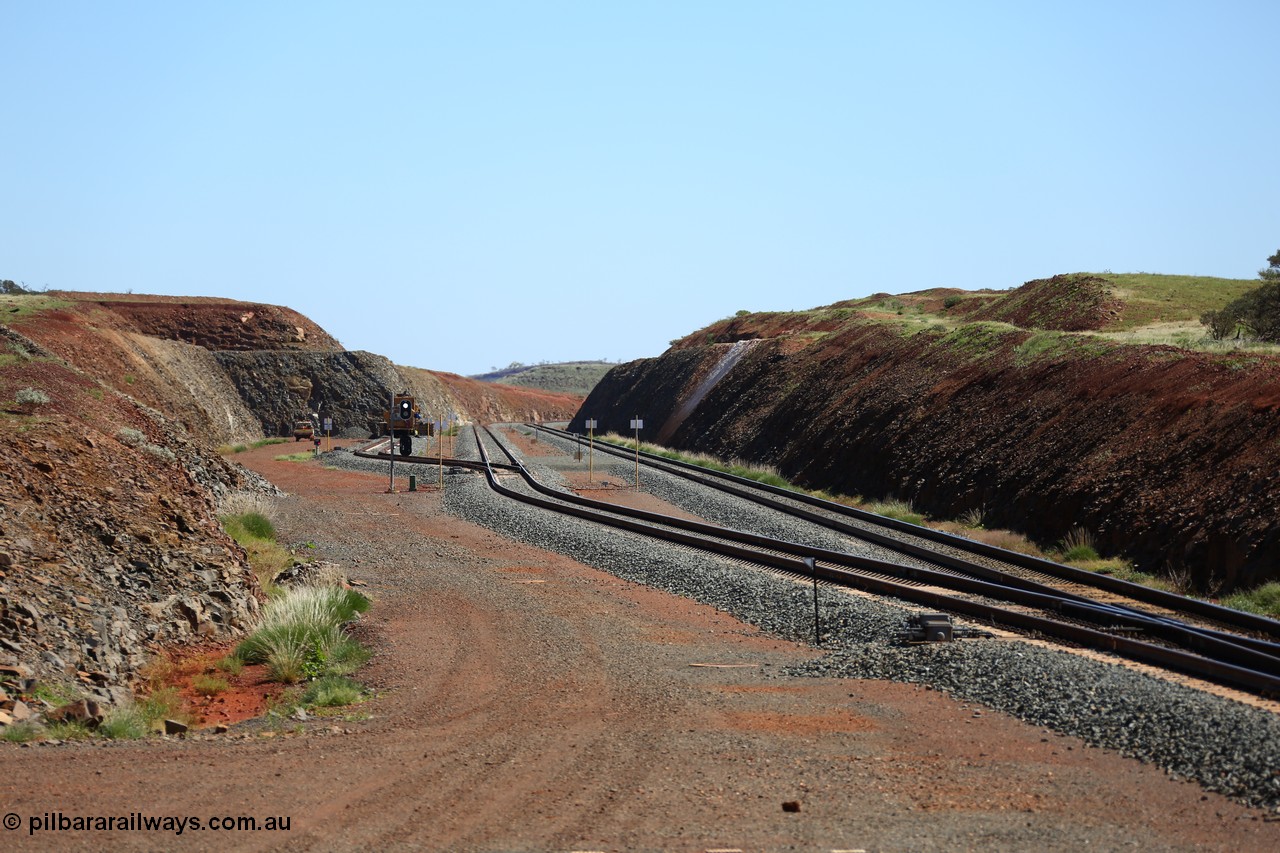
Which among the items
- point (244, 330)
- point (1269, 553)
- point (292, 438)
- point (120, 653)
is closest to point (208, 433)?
point (292, 438)

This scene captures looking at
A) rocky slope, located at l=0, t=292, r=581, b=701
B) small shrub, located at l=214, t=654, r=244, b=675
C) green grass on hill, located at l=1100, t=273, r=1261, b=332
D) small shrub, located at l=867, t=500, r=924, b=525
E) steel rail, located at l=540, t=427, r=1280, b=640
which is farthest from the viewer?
green grass on hill, located at l=1100, t=273, r=1261, b=332

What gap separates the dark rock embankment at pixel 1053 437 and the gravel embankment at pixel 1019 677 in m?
6.46

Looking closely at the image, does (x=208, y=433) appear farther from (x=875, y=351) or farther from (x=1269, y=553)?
(x=1269, y=553)

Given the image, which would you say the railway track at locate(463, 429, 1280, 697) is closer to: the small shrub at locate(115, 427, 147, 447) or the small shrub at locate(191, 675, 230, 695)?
the small shrub at locate(191, 675, 230, 695)

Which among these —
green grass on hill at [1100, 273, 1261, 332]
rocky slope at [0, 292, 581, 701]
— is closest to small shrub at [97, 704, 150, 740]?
rocky slope at [0, 292, 581, 701]

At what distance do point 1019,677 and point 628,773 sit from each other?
14.6 ft

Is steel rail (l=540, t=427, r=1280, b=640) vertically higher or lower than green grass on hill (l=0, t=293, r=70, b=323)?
lower

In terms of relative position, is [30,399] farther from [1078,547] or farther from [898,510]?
[898,510]

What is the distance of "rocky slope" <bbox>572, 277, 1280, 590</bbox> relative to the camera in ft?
63.0

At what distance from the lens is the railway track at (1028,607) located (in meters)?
11.1

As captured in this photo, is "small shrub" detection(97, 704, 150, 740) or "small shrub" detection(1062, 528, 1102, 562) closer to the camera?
"small shrub" detection(97, 704, 150, 740)

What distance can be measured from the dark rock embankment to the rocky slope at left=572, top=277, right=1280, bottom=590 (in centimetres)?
5

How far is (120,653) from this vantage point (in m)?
12.5

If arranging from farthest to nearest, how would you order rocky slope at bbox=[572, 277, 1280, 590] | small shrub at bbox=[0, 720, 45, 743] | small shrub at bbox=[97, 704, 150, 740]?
1. rocky slope at bbox=[572, 277, 1280, 590]
2. small shrub at bbox=[97, 704, 150, 740]
3. small shrub at bbox=[0, 720, 45, 743]
